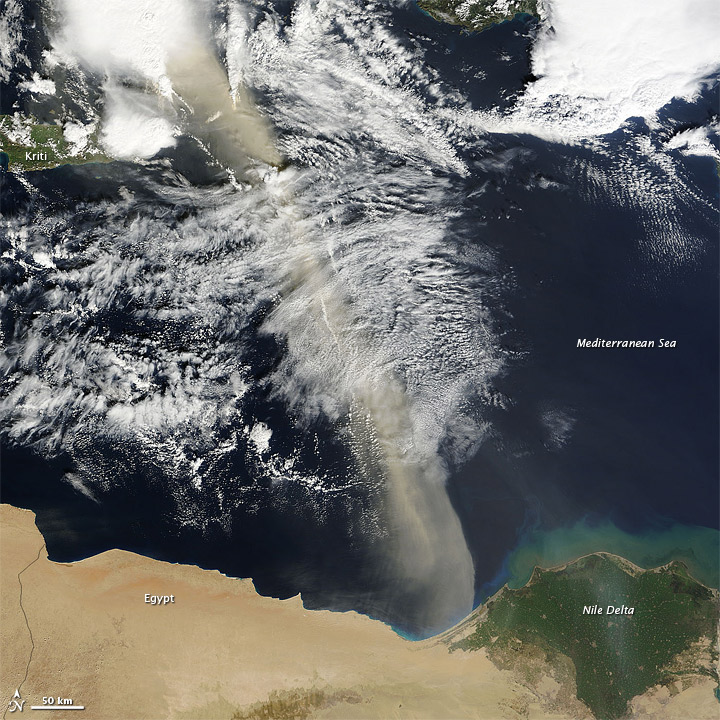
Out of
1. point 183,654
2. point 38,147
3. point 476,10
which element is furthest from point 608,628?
point 38,147

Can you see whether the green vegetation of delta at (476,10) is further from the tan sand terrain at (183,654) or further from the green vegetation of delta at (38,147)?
the tan sand terrain at (183,654)

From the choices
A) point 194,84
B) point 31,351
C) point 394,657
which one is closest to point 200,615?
point 394,657

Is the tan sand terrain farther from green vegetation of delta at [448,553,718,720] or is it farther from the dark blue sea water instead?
green vegetation of delta at [448,553,718,720]

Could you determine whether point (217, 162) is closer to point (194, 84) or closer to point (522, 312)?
point (194, 84)

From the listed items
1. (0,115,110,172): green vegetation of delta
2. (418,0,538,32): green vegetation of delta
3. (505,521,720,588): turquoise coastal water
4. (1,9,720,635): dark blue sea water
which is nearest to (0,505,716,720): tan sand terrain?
(1,9,720,635): dark blue sea water

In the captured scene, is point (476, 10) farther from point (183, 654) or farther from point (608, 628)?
point (183, 654)

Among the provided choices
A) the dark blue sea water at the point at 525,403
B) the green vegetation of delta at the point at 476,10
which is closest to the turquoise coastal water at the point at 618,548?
the dark blue sea water at the point at 525,403
